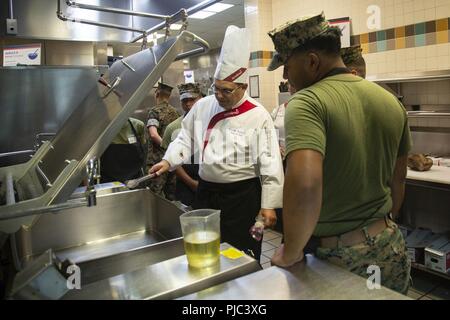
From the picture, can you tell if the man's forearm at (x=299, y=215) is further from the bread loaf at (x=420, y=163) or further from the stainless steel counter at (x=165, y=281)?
the bread loaf at (x=420, y=163)

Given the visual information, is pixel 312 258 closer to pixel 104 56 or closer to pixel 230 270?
pixel 230 270

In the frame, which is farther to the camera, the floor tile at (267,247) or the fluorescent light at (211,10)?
the fluorescent light at (211,10)

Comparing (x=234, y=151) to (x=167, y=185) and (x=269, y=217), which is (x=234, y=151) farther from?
(x=167, y=185)

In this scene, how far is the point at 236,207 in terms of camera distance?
6.30ft

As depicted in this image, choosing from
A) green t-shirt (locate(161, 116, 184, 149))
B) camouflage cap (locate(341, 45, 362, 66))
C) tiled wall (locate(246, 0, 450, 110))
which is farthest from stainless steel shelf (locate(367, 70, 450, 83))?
green t-shirt (locate(161, 116, 184, 149))

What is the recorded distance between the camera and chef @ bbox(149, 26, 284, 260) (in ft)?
6.25

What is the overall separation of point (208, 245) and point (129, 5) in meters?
2.97

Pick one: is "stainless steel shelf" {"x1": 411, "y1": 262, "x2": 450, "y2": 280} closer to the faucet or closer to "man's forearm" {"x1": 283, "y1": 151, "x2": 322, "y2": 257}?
"man's forearm" {"x1": 283, "y1": 151, "x2": 322, "y2": 257}

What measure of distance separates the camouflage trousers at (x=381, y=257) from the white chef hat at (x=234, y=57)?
115 cm

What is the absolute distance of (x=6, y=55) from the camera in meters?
2.83

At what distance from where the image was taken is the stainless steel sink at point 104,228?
1.52 metres

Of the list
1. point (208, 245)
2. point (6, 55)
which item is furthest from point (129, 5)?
point (208, 245)

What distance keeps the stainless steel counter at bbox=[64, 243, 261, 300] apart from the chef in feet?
3.27

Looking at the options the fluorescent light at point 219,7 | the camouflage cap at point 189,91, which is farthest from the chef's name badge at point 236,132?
the fluorescent light at point 219,7
